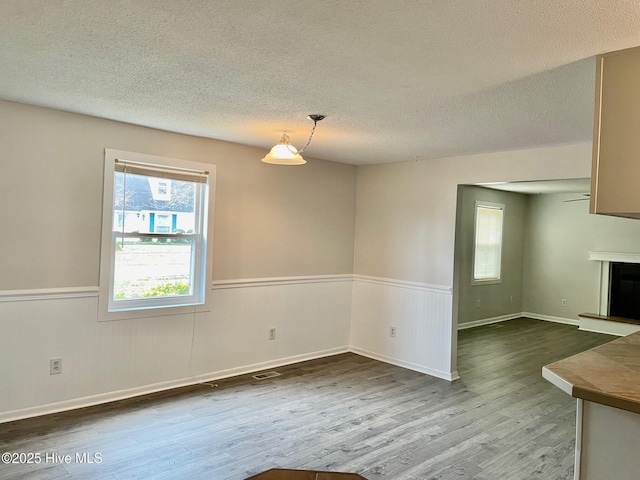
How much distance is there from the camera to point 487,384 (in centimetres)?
458

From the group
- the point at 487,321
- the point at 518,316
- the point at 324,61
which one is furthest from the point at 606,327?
the point at 324,61

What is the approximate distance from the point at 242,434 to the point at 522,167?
3.44 meters

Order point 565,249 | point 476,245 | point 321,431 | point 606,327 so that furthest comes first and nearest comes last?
point 565,249 → point 476,245 → point 606,327 → point 321,431

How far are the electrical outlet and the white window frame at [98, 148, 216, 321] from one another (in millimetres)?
431

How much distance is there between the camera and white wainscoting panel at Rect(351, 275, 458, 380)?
4770 millimetres

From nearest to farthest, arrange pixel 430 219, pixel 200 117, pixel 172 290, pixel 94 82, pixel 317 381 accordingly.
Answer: pixel 94 82 → pixel 200 117 → pixel 172 290 → pixel 317 381 → pixel 430 219

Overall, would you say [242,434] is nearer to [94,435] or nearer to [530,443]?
[94,435]

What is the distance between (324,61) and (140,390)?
3.22 meters

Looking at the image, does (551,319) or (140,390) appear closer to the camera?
(140,390)

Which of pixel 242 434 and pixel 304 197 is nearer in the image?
pixel 242 434

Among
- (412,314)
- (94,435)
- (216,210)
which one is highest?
(216,210)

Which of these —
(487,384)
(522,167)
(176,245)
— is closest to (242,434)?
(176,245)

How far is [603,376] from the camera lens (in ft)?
5.53

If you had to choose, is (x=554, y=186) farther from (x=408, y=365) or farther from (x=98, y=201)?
(x=98, y=201)
